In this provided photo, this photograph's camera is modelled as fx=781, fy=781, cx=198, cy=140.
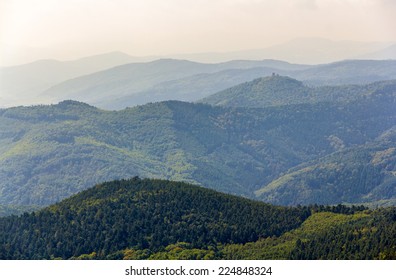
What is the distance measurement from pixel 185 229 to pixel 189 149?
112 meters

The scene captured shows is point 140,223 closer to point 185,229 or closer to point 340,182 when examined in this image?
point 185,229

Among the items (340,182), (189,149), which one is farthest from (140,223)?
(189,149)

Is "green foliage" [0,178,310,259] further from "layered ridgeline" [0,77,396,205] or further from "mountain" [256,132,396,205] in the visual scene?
"mountain" [256,132,396,205]

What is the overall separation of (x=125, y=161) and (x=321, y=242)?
104829 mm

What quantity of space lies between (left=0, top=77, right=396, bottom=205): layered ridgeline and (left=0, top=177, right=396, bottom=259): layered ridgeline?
64.6 meters

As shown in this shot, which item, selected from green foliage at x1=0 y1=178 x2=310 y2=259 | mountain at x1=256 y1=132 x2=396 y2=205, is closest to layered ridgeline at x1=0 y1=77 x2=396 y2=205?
mountain at x1=256 y1=132 x2=396 y2=205

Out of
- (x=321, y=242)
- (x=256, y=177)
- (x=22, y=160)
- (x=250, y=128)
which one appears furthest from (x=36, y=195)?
(x=321, y=242)

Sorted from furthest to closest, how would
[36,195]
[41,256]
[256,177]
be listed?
1. [256,177]
2. [36,195]
3. [41,256]

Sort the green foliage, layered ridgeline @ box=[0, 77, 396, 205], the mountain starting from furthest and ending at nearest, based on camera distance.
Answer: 1. layered ridgeline @ box=[0, 77, 396, 205]
2. the mountain
3. the green foliage

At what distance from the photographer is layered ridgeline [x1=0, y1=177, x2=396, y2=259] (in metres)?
47.9

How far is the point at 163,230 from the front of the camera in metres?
53.3

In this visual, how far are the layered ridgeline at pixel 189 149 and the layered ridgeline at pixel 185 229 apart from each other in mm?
64645

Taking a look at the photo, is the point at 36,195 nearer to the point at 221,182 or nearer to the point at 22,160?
the point at 22,160

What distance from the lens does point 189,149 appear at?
542 feet
